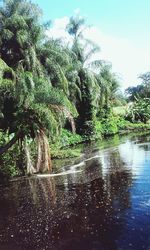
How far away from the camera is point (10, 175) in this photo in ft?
68.9

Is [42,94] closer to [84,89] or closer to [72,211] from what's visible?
[72,211]

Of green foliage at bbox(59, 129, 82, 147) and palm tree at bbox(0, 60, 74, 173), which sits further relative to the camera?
green foliage at bbox(59, 129, 82, 147)

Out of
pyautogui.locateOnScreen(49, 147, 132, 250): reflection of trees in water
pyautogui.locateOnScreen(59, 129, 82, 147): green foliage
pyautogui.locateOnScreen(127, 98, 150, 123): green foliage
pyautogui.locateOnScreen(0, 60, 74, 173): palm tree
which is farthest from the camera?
pyautogui.locateOnScreen(127, 98, 150, 123): green foliage

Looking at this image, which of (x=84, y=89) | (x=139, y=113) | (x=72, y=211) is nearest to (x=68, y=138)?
(x=84, y=89)

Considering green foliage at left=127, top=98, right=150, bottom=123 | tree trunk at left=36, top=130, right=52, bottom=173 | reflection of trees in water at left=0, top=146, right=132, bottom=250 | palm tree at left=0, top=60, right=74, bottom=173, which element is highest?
green foliage at left=127, top=98, right=150, bottom=123

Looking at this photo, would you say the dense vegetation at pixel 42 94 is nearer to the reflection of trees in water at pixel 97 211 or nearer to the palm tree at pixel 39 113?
the palm tree at pixel 39 113

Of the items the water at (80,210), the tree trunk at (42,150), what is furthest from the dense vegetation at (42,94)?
the water at (80,210)

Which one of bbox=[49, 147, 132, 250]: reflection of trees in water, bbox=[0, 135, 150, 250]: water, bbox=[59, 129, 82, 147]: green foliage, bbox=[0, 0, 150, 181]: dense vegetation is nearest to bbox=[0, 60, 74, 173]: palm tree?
bbox=[0, 0, 150, 181]: dense vegetation

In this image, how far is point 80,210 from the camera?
43.7 ft

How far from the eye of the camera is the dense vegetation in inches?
798

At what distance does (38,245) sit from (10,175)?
1083cm

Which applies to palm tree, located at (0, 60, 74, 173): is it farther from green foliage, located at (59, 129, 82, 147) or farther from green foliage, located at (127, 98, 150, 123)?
green foliage, located at (127, 98, 150, 123)

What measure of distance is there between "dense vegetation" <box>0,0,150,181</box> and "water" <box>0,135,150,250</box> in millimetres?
2367

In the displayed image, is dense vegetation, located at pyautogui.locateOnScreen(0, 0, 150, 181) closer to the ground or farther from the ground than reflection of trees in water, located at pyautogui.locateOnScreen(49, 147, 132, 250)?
farther from the ground
